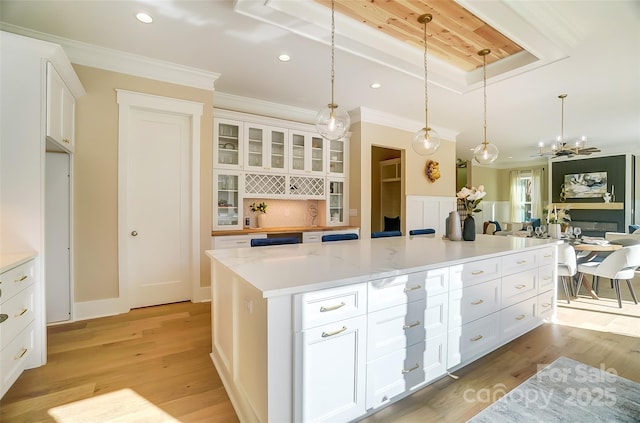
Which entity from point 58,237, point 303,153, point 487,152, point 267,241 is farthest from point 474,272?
point 58,237

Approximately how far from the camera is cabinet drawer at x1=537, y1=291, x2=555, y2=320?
2852mm

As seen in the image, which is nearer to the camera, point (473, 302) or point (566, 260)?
point (473, 302)

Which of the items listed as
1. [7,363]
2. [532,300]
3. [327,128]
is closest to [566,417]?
[532,300]

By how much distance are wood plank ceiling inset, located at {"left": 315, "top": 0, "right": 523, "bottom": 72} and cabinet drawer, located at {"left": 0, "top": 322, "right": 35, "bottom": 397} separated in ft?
11.0

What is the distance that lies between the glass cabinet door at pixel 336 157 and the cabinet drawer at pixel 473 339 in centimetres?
339

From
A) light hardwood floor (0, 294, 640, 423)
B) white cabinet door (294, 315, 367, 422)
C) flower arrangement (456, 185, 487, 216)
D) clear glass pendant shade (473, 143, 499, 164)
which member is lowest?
light hardwood floor (0, 294, 640, 423)

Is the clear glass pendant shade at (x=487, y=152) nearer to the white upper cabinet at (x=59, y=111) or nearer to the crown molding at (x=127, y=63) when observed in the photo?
the crown molding at (x=127, y=63)

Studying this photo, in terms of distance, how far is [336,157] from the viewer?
5121 mm

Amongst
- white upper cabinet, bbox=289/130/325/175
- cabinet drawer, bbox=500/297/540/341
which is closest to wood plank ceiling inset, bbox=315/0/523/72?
white upper cabinet, bbox=289/130/325/175

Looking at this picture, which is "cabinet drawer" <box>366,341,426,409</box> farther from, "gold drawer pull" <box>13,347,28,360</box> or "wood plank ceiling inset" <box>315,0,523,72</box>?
Result: "wood plank ceiling inset" <box>315,0,523,72</box>

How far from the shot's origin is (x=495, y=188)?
34.0 feet

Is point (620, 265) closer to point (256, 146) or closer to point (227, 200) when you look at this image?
point (256, 146)

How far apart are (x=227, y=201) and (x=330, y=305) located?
3126 millimetres

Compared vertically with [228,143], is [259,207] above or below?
below
